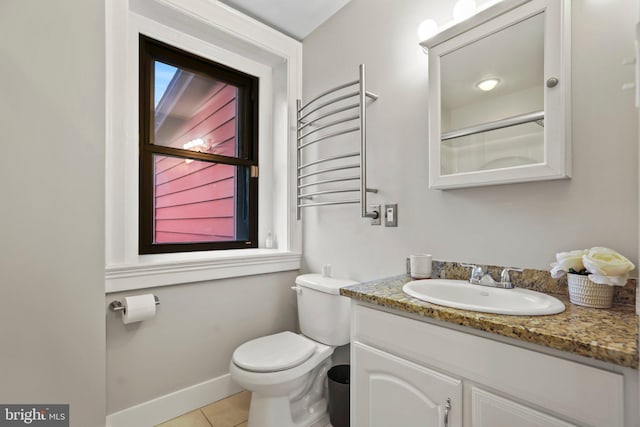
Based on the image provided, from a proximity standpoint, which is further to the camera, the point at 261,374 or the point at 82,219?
the point at 261,374

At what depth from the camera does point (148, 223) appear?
1.78m

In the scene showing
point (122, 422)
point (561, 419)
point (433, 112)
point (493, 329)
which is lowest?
point (122, 422)

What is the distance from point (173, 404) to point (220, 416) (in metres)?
0.26

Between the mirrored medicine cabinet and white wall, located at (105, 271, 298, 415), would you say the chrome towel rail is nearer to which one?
the mirrored medicine cabinet

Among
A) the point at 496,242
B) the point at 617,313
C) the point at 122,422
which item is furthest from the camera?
Result: the point at 122,422

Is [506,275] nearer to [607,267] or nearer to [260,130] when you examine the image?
[607,267]

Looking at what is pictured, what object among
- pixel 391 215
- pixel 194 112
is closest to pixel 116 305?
Result: pixel 194 112

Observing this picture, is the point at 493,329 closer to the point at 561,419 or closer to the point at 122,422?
the point at 561,419

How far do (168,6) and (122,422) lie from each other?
Answer: 85.3 inches

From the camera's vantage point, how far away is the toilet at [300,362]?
1.36 meters

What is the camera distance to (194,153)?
76.8 inches

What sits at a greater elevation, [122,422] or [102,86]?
[102,86]

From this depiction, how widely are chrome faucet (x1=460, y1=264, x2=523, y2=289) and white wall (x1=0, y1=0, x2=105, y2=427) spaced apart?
154cm

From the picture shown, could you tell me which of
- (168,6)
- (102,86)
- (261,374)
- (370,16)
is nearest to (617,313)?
(261,374)
